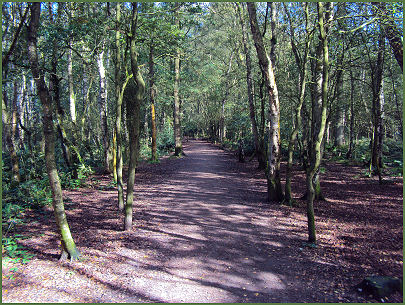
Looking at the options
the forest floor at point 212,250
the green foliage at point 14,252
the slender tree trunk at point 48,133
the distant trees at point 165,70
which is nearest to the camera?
the forest floor at point 212,250

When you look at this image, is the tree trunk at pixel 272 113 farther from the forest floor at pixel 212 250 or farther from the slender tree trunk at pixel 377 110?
the slender tree trunk at pixel 377 110

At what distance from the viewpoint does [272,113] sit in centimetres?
906

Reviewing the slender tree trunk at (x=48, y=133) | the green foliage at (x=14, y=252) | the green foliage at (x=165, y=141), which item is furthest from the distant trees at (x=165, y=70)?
the green foliage at (x=165, y=141)

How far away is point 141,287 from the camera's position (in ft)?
13.7

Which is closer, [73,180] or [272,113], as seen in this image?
[272,113]

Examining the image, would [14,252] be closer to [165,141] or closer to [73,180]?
[73,180]

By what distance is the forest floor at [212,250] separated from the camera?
4043 mm

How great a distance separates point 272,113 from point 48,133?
6652mm

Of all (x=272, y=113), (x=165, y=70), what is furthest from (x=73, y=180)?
(x=165, y=70)

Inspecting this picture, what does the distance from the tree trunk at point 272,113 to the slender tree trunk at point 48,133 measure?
6.20m

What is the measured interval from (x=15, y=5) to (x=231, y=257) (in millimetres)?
9608

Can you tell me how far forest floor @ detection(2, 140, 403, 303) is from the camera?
159 inches

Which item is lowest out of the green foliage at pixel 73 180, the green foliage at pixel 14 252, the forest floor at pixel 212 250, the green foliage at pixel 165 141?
the forest floor at pixel 212 250

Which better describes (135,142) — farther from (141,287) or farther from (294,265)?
(294,265)
